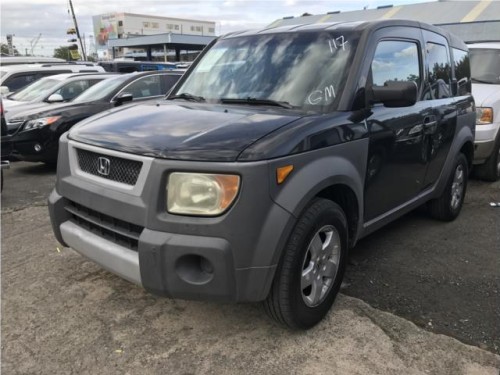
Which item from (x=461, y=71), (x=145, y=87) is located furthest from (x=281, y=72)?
(x=145, y=87)

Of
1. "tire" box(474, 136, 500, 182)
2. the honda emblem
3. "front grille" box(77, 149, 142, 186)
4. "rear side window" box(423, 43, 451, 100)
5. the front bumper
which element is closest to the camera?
the front bumper

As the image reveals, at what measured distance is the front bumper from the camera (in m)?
2.38

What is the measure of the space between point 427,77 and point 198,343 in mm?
2950

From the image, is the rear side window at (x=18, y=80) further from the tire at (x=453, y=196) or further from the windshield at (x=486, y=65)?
the tire at (x=453, y=196)

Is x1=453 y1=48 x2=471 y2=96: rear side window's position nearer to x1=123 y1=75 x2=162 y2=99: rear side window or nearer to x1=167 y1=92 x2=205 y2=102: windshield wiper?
x1=167 y1=92 x2=205 y2=102: windshield wiper

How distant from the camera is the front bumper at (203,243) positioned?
2381 millimetres

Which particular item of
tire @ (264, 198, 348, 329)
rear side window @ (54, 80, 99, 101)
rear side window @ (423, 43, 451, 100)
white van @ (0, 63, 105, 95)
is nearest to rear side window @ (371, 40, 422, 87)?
rear side window @ (423, 43, 451, 100)

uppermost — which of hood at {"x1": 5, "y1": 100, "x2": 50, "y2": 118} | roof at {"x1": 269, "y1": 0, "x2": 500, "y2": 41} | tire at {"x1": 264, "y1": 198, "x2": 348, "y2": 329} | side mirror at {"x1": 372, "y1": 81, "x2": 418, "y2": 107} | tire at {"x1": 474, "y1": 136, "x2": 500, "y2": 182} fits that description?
roof at {"x1": 269, "y1": 0, "x2": 500, "y2": 41}

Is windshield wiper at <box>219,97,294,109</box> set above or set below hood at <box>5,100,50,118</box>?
above

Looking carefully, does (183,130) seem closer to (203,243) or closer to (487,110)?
(203,243)

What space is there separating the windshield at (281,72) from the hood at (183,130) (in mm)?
265

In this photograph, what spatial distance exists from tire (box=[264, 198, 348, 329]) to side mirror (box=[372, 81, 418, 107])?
82cm

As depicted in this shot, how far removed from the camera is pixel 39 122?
7215 mm

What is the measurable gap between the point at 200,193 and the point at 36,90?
26.9 feet
